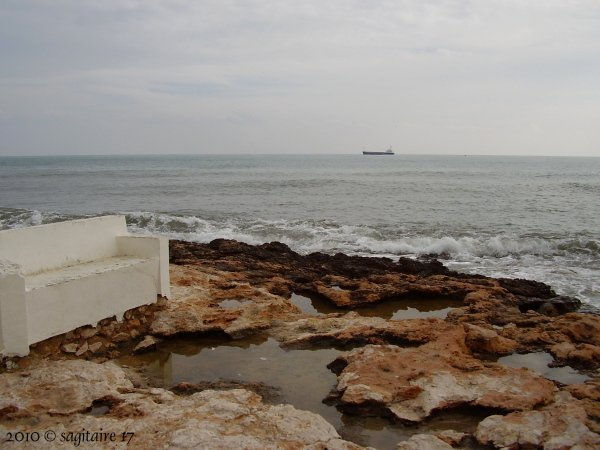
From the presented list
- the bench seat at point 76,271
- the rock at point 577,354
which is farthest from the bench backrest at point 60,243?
the rock at point 577,354

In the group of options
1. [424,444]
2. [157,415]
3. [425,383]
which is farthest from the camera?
[425,383]

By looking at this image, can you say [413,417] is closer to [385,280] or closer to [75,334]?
[75,334]

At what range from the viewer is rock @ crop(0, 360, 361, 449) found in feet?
16.1

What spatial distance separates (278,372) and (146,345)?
218 centimetres

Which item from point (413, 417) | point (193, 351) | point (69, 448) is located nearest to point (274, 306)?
point (193, 351)

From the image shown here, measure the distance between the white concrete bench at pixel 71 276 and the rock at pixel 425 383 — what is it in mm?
3478

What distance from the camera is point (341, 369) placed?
7113 millimetres

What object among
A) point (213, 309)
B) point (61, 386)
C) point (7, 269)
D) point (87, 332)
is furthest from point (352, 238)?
point (61, 386)

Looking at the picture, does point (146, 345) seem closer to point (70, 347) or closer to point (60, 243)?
point (70, 347)

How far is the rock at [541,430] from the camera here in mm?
5012

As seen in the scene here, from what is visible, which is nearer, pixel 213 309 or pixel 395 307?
pixel 213 309

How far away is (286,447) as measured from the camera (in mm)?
4828

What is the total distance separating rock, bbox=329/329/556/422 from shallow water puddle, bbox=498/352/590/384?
72 cm

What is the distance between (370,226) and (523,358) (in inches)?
575
